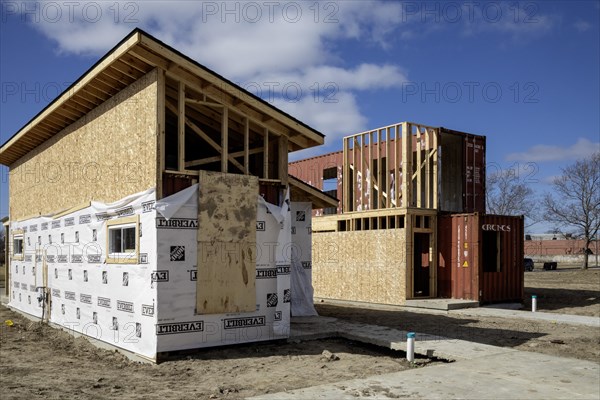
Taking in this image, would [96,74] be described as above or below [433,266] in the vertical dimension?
above

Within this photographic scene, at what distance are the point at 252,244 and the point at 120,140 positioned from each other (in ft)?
11.6

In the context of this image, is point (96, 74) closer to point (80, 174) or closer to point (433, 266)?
point (80, 174)

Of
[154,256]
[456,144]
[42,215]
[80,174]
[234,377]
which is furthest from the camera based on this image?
[456,144]

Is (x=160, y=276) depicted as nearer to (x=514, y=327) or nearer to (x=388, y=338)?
(x=388, y=338)

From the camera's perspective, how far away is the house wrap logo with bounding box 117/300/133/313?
34.3ft

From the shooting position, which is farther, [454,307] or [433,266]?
[433,266]

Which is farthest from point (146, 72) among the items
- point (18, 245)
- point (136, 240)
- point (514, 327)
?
point (18, 245)

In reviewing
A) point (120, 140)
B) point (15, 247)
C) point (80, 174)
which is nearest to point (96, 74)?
point (120, 140)

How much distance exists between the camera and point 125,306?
10.7 m

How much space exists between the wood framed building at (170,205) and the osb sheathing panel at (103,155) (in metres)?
0.04

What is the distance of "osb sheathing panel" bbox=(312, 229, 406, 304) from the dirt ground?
13.1 feet

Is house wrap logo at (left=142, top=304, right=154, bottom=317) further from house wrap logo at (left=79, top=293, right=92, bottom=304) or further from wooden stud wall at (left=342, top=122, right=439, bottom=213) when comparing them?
wooden stud wall at (left=342, top=122, right=439, bottom=213)

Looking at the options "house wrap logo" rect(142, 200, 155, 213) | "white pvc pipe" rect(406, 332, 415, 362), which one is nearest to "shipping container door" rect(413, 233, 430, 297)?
"white pvc pipe" rect(406, 332, 415, 362)

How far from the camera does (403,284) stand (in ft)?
61.4
